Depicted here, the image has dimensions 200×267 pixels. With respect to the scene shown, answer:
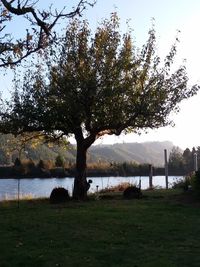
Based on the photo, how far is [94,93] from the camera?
2391 centimetres

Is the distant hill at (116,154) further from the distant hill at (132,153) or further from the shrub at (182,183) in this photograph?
the shrub at (182,183)

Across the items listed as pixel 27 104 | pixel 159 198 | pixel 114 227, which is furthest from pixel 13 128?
pixel 114 227

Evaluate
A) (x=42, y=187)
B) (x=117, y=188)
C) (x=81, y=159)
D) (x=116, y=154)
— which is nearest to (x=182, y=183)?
(x=117, y=188)

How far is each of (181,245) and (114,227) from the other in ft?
10.1

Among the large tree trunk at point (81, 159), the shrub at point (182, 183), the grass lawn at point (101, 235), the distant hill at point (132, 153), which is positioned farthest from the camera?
the distant hill at point (132, 153)

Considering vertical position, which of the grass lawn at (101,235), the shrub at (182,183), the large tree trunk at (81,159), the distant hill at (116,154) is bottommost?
the grass lawn at (101,235)

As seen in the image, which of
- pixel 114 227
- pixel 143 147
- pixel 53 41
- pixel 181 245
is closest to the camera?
pixel 181 245

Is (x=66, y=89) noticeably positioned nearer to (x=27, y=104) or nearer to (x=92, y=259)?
(x=27, y=104)

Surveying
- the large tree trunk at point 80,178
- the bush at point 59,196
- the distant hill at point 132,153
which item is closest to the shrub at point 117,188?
the large tree trunk at point 80,178

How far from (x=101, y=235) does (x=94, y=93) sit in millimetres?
10633

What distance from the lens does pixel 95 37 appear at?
82.1 ft

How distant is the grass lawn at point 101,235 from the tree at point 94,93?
15.7ft

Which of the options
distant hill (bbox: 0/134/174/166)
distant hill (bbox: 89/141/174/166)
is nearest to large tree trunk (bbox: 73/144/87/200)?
distant hill (bbox: 0/134/174/166)

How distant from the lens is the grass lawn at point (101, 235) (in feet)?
36.7
